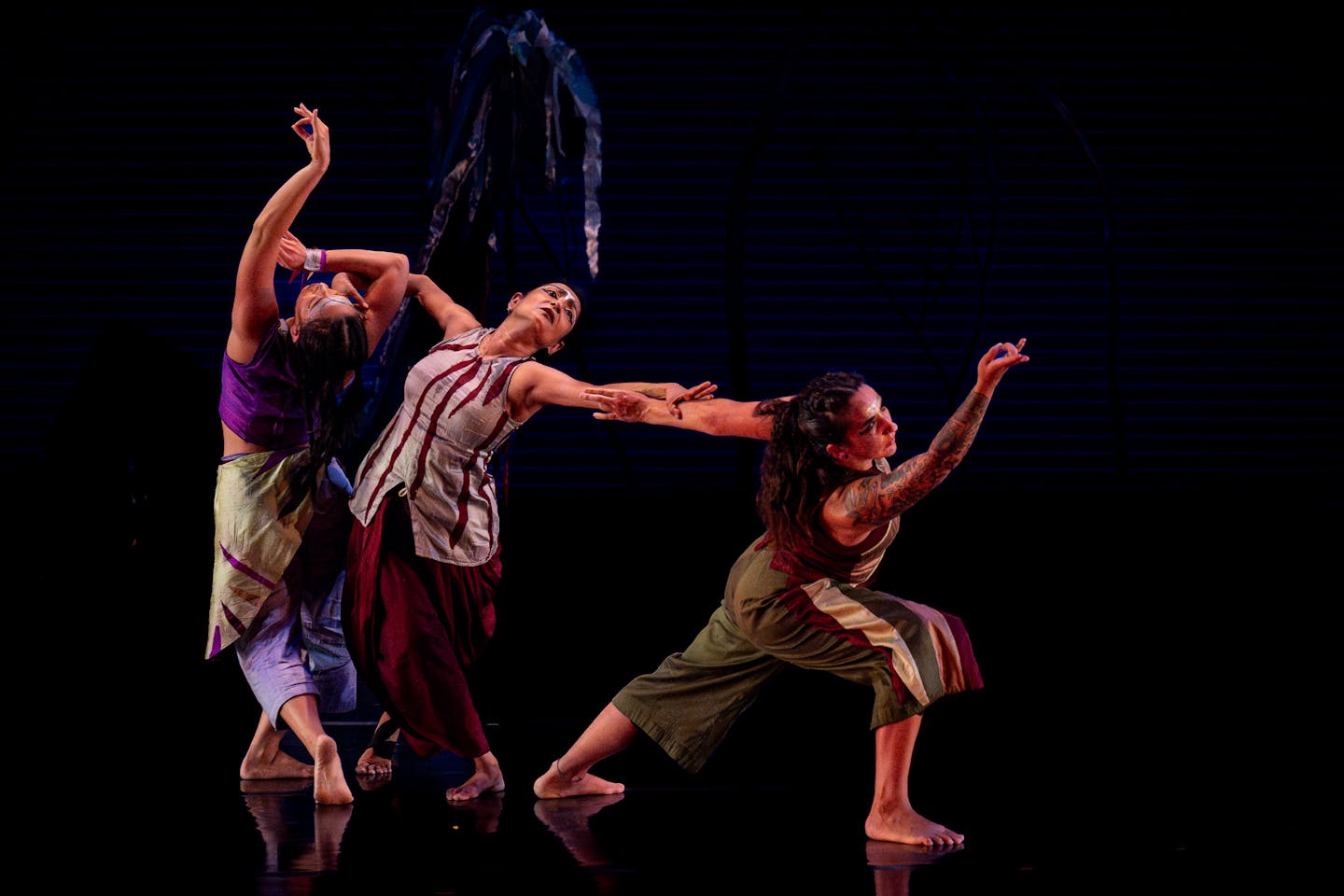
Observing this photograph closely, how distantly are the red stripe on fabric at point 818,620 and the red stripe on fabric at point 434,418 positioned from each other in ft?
2.78

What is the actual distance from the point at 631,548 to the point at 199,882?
2.14 metres

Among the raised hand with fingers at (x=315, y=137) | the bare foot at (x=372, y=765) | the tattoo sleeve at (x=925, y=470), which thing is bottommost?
the bare foot at (x=372, y=765)

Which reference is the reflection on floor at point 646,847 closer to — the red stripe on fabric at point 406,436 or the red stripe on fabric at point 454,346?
the red stripe on fabric at point 406,436

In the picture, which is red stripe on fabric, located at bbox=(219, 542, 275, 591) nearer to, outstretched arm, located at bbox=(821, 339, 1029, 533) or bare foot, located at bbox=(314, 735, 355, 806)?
bare foot, located at bbox=(314, 735, 355, 806)

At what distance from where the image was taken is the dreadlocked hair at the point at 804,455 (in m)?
2.58

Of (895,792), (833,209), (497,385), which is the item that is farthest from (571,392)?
(833,209)

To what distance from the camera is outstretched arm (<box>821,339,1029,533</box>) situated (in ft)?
7.89

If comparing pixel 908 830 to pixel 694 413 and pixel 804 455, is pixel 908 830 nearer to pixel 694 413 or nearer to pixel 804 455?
pixel 804 455

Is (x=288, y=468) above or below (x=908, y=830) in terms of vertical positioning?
above

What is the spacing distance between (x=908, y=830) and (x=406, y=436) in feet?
4.43

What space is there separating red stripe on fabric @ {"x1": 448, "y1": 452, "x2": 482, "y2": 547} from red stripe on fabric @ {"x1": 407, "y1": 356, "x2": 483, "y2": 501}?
0.30ft

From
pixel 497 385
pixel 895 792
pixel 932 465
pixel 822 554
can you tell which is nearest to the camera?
pixel 932 465

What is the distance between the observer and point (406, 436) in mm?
2971

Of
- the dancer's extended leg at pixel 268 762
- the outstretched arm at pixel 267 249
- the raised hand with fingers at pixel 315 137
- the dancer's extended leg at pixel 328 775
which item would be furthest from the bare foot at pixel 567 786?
the raised hand with fingers at pixel 315 137
